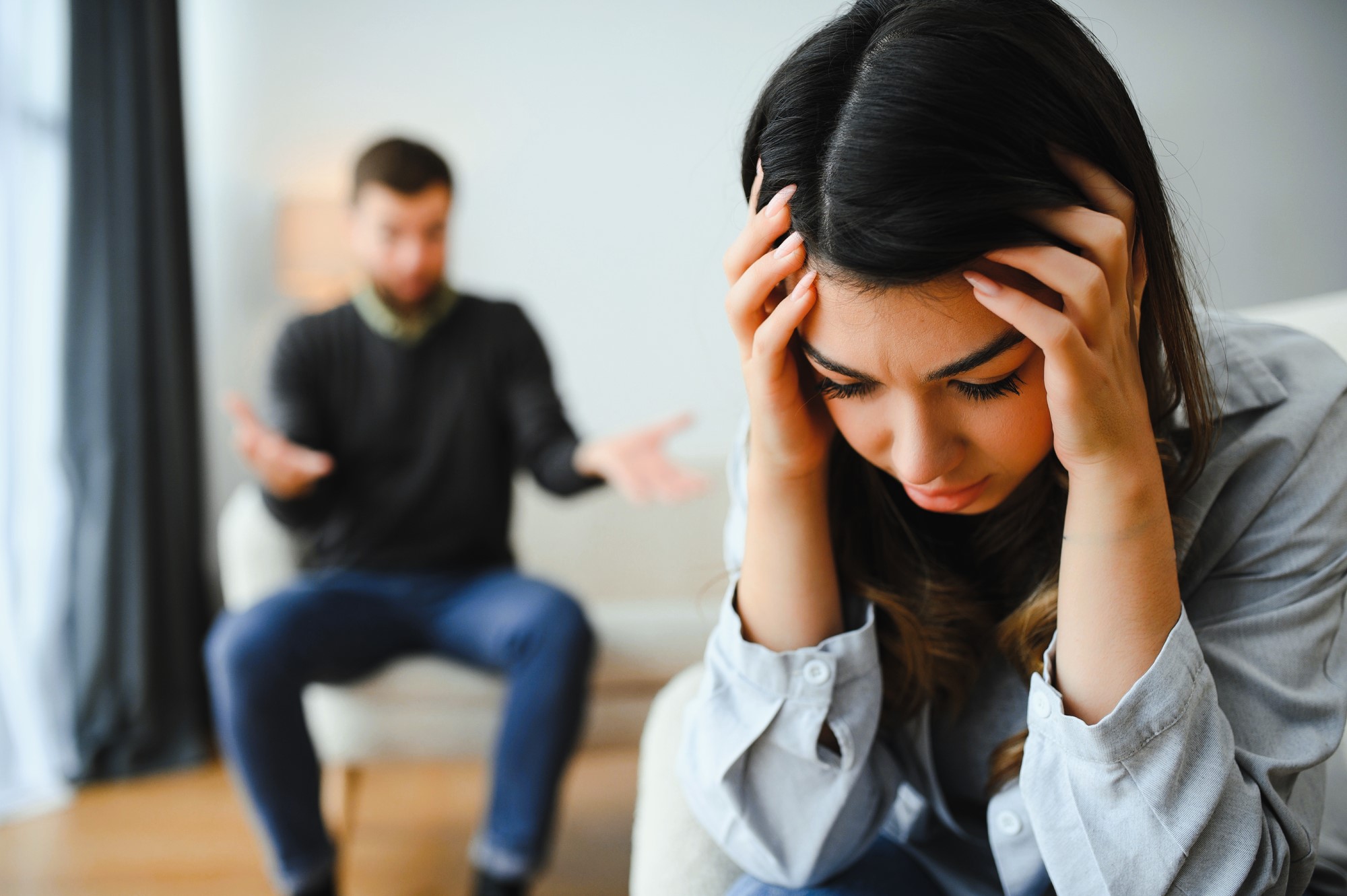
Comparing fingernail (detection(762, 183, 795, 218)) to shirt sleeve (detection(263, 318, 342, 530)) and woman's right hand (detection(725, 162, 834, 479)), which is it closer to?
woman's right hand (detection(725, 162, 834, 479))

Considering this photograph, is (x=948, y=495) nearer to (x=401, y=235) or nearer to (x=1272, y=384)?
Answer: (x=1272, y=384)

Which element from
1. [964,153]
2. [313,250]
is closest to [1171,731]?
[964,153]

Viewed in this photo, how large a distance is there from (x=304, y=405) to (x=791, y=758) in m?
1.53

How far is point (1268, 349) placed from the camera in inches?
30.6

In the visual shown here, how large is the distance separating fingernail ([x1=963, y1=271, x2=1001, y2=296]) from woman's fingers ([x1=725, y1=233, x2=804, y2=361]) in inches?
4.3

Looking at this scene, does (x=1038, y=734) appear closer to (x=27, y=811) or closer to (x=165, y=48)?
(x=27, y=811)

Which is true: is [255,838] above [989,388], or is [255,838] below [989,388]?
below

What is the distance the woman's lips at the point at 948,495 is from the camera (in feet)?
2.26

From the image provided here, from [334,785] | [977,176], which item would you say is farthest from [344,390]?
[977,176]

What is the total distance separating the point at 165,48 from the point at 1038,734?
2878 mm

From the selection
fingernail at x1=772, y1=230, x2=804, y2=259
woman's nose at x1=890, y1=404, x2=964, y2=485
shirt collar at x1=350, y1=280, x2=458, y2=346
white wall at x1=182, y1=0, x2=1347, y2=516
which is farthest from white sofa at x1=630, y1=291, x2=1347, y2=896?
white wall at x1=182, y1=0, x2=1347, y2=516

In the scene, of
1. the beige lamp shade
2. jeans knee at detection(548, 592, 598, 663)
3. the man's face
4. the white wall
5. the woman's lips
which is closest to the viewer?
the woman's lips

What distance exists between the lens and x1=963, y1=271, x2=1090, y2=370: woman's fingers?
572 millimetres

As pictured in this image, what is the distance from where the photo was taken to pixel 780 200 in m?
0.65
